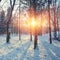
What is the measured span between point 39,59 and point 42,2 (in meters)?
10.3

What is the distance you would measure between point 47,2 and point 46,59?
12061mm

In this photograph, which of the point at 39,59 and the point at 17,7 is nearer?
the point at 39,59

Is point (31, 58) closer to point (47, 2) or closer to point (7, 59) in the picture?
point (7, 59)

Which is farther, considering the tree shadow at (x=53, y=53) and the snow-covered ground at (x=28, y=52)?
the tree shadow at (x=53, y=53)

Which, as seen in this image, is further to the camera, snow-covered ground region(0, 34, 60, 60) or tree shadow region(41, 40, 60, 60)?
tree shadow region(41, 40, 60, 60)

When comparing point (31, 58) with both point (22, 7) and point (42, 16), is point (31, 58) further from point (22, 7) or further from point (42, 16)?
point (42, 16)

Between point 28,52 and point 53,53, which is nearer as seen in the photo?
point 53,53

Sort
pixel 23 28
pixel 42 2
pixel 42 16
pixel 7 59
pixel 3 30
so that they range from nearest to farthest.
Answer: pixel 7 59
pixel 42 2
pixel 42 16
pixel 3 30
pixel 23 28

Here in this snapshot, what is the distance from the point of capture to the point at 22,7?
33.6 m

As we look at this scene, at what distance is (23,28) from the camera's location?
8888 centimetres

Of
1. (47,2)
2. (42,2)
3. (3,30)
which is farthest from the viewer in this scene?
(3,30)

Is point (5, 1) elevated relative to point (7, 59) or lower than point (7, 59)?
elevated

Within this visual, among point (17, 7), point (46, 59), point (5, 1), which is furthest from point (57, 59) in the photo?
point (17, 7)

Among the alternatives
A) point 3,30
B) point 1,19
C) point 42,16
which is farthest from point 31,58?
point 1,19
